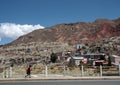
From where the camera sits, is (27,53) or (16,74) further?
(27,53)

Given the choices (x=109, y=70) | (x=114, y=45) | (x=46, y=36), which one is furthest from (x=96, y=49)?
(x=109, y=70)

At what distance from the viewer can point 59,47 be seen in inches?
5640

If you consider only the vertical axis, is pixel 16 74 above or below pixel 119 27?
below

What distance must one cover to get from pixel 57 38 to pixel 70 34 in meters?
11.1

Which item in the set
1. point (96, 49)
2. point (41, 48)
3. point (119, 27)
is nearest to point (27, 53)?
point (41, 48)

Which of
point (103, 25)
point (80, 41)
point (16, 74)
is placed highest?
point (103, 25)

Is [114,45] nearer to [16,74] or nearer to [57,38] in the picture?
[57,38]

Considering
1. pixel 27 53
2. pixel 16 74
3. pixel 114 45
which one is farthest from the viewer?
pixel 27 53

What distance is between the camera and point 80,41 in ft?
565

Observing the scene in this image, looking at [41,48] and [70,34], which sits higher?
[70,34]

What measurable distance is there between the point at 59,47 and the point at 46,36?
180 ft

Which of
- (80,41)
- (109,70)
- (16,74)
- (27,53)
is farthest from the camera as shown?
(80,41)

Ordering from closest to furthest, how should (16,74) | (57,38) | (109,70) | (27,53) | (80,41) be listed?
1. (16,74)
2. (109,70)
3. (27,53)
4. (80,41)
5. (57,38)

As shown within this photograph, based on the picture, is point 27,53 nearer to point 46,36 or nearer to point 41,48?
point 41,48
